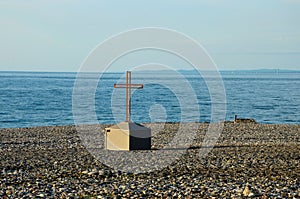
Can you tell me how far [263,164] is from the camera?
18.2 meters

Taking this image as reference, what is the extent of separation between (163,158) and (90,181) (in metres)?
5.15

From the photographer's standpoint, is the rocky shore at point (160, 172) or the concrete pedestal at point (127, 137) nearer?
the rocky shore at point (160, 172)

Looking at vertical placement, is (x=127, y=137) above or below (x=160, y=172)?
above

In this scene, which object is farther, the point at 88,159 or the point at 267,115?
the point at 267,115

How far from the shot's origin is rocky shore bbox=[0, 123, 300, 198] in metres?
13.3

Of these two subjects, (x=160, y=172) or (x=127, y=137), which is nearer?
(x=160, y=172)

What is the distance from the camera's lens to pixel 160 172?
16.5 meters

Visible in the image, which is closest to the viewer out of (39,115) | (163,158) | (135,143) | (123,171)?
(123,171)

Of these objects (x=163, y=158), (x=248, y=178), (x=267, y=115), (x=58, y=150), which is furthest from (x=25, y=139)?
(x=267, y=115)

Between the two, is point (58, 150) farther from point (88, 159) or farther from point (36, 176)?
point (36, 176)

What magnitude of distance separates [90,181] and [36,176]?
5.83 feet

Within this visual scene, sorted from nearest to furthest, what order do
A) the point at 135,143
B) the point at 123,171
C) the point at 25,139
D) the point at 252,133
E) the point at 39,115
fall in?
the point at 123,171, the point at 135,143, the point at 25,139, the point at 252,133, the point at 39,115

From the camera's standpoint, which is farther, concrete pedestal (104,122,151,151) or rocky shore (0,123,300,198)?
concrete pedestal (104,122,151,151)

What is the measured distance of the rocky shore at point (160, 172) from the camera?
1334 centimetres
